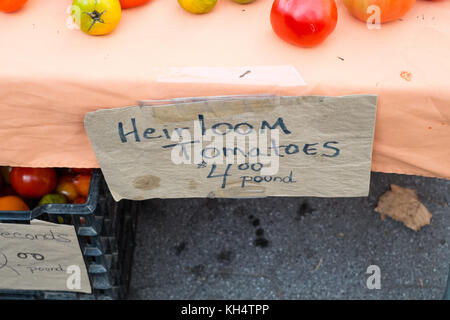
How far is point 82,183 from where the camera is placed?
1.28 meters

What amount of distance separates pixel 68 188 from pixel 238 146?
589mm

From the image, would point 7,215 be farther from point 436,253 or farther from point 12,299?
point 436,253

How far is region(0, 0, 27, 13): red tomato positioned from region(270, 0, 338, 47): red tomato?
0.51 metres

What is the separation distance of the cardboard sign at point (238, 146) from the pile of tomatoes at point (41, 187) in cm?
29

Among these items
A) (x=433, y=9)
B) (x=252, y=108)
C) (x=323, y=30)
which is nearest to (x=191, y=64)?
(x=252, y=108)

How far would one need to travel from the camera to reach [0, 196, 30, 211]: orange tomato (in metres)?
1.21

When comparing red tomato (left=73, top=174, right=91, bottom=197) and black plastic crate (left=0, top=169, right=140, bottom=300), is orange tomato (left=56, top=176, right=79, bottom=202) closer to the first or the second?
red tomato (left=73, top=174, right=91, bottom=197)

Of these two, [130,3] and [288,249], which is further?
[288,249]

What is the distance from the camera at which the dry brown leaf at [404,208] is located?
5.30ft

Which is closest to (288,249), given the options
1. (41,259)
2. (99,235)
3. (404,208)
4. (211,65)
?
(404,208)

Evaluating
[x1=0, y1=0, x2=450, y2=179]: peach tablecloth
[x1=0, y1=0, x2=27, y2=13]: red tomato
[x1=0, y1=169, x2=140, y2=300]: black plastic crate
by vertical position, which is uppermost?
[x1=0, y1=0, x2=27, y2=13]: red tomato

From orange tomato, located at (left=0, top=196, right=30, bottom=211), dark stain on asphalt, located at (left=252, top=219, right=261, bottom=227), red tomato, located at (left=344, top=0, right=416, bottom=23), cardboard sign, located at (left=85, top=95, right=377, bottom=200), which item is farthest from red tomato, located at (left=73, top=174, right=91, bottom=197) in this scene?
red tomato, located at (left=344, top=0, right=416, bottom=23)

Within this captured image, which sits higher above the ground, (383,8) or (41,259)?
(383,8)

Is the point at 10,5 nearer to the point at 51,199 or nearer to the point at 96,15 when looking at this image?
→ the point at 96,15
